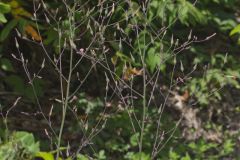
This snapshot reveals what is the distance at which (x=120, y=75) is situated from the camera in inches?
159

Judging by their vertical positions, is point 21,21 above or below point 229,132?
above

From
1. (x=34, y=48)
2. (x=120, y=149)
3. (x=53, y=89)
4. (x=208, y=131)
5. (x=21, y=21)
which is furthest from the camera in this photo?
(x=208, y=131)

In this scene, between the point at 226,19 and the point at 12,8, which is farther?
the point at 226,19

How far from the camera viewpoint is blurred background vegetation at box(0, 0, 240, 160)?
3.88 metres

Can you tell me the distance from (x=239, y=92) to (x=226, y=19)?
1.12 meters

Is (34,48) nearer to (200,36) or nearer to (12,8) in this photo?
(12,8)

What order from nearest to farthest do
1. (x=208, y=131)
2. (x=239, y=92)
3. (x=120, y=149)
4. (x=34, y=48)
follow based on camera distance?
1. (x=120, y=149)
2. (x=34, y=48)
3. (x=208, y=131)
4. (x=239, y=92)

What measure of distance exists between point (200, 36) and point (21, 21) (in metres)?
2.51

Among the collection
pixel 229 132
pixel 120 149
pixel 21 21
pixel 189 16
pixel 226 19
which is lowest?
pixel 229 132

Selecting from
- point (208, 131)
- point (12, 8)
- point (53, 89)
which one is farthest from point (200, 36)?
point (12, 8)

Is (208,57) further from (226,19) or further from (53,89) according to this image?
(53,89)

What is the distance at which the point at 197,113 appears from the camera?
5.54m

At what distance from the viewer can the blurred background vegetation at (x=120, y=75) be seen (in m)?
3.88

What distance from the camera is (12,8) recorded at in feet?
12.1
